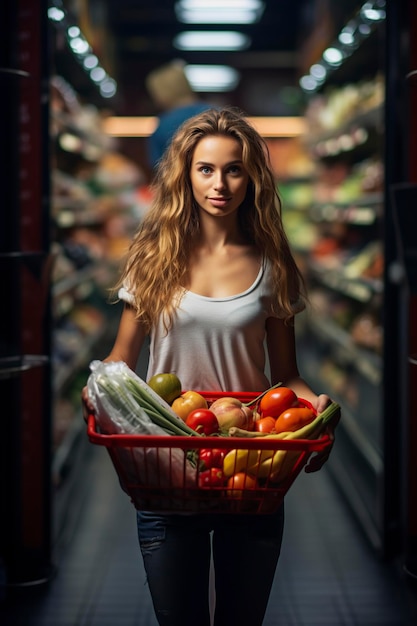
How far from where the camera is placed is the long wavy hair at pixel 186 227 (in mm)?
2158

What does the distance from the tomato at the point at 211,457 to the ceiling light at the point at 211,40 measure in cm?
1120

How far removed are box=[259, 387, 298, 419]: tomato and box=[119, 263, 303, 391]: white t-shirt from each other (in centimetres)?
17

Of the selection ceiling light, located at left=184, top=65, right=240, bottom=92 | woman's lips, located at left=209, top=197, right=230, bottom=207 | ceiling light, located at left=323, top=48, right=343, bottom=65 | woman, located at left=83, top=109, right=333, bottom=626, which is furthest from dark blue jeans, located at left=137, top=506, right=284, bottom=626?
ceiling light, located at left=184, top=65, right=240, bottom=92

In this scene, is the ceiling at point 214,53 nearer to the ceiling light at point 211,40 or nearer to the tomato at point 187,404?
the ceiling light at point 211,40

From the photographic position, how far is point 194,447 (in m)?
1.87

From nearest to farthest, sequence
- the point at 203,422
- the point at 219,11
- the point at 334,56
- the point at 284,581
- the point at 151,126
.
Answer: the point at 203,422, the point at 284,581, the point at 334,56, the point at 219,11, the point at 151,126

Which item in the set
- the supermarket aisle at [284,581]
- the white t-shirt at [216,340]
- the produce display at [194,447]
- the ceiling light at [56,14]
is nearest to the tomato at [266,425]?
the produce display at [194,447]

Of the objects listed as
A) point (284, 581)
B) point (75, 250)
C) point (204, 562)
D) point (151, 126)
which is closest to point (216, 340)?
point (204, 562)

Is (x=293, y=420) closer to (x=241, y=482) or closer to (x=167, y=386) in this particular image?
(x=241, y=482)

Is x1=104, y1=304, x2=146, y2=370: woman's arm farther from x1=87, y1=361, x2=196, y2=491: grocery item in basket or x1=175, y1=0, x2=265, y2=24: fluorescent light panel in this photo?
x1=175, y1=0, x2=265, y2=24: fluorescent light panel

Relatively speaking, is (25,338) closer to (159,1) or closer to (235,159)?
(235,159)

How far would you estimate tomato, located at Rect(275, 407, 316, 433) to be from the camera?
2.01 metres

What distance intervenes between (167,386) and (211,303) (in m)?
0.21

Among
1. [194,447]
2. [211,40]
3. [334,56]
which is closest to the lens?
[194,447]
